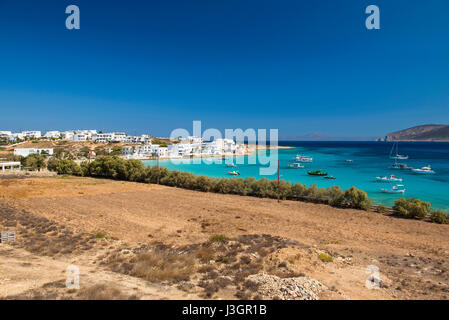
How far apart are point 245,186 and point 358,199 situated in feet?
33.5

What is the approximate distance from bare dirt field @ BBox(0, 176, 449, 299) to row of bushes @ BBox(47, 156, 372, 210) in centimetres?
184

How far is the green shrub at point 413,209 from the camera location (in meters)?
15.5

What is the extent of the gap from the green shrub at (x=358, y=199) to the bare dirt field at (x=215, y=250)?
4.61 feet

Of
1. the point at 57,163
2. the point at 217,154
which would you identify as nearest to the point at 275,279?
the point at 57,163

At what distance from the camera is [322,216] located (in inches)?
629

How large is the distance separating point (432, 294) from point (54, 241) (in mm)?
13356

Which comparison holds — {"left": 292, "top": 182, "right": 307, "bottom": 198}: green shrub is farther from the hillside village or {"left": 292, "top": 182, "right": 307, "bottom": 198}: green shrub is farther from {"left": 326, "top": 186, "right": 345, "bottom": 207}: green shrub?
the hillside village

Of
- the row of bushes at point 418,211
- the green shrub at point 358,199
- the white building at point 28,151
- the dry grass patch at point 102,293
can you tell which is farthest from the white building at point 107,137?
the dry grass patch at point 102,293

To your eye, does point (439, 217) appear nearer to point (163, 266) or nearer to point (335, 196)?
point (335, 196)

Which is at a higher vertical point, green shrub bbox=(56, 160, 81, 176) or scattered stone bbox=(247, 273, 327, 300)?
green shrub bbox=(56, 160, 81, 176)

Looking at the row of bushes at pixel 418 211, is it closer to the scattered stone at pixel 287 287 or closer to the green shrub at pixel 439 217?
the green shrub at pixel 439 217

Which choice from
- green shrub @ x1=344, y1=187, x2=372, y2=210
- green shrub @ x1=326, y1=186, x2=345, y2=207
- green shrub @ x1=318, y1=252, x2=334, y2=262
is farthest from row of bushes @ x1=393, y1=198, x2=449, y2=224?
green shrub @ x1=318, y1=252, x2=334, y2=262

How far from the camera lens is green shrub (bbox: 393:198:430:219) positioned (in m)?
15.5
